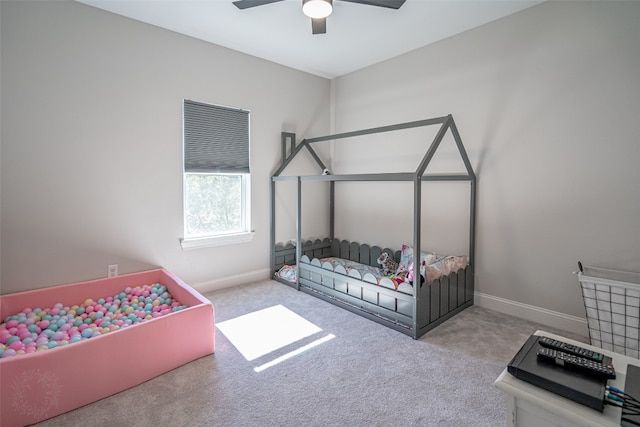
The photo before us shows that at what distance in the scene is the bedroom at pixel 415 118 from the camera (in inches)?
89.9

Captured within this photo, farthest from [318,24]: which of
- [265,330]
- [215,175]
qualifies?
[265,330]

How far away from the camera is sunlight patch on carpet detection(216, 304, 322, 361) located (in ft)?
7.42

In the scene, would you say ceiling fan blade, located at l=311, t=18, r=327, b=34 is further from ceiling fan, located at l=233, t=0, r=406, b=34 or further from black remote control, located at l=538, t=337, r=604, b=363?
black remote control, located at l=538, t=337, r=604, b=363

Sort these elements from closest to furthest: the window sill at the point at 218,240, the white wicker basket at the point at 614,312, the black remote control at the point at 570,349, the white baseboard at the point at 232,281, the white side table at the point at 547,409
Result: the white side table at the point at 547,409 → the black remote control at the point at 570,349 → the white wicker basket at the point at 614,312 → the window sill at the point at 218,240 → the white baseboard at the point at 232,281

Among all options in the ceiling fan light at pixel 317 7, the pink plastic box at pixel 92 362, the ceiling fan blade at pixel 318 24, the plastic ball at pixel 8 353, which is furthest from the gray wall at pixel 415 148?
the ceiling fan light at pixel 317 7

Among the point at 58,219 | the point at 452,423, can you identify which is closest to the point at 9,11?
the point at 58,219

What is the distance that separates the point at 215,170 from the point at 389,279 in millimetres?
2037

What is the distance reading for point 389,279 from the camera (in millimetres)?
2580

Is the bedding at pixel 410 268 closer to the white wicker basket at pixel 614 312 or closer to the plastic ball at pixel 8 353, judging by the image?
the white wicker basket at pixel 614 312

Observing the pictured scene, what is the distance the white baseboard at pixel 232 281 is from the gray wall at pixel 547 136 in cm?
190

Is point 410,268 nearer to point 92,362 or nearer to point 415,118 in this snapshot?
point 415,118

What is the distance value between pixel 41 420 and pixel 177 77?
273 cm

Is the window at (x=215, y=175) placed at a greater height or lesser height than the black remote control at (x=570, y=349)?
greater

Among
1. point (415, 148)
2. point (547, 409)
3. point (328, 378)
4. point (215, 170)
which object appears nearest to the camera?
point (547, 409)
